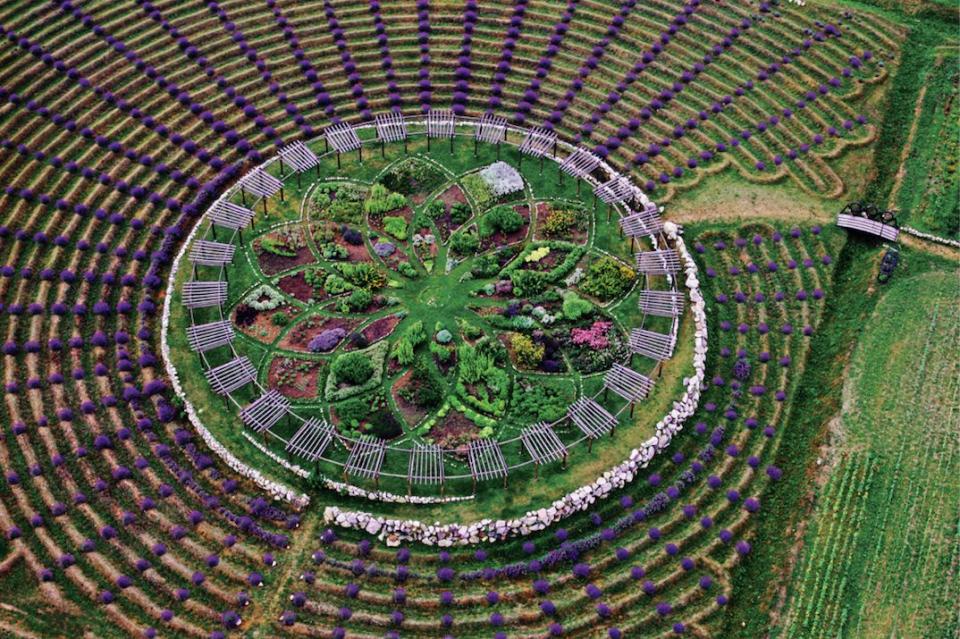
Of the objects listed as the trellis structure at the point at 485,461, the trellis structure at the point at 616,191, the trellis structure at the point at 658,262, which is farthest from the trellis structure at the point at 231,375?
the trellis structure at the point at 616,191

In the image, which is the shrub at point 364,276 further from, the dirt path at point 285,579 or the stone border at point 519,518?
the dirt path at point 285,579

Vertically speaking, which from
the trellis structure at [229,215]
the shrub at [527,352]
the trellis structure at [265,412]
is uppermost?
the trellis structure at [229,215]

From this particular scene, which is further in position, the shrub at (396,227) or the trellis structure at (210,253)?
the shrub at (396,227)

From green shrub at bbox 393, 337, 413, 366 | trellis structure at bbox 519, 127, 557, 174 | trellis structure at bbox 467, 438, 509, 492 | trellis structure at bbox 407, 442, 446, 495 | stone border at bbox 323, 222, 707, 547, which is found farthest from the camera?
trellis structure at bbox 519, 127, 557, 174

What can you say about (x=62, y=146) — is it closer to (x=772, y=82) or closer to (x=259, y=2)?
(x=259, y=2)

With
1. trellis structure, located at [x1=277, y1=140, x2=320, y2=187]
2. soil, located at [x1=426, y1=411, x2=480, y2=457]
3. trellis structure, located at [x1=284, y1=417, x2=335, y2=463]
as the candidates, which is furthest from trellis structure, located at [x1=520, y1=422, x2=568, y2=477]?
trellis structure, located at [x1=277, y1=140, x2=320, y2=187]

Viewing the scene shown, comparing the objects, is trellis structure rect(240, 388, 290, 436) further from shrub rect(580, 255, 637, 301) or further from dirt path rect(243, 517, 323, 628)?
shrub rect(580, 255, 637, 301)

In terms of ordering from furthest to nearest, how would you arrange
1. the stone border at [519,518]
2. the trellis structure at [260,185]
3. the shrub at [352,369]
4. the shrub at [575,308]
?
the trellis structure at [260,185] → the shrub at [575,308] → the shrub at [352,369] → the stone border at [519,518]
